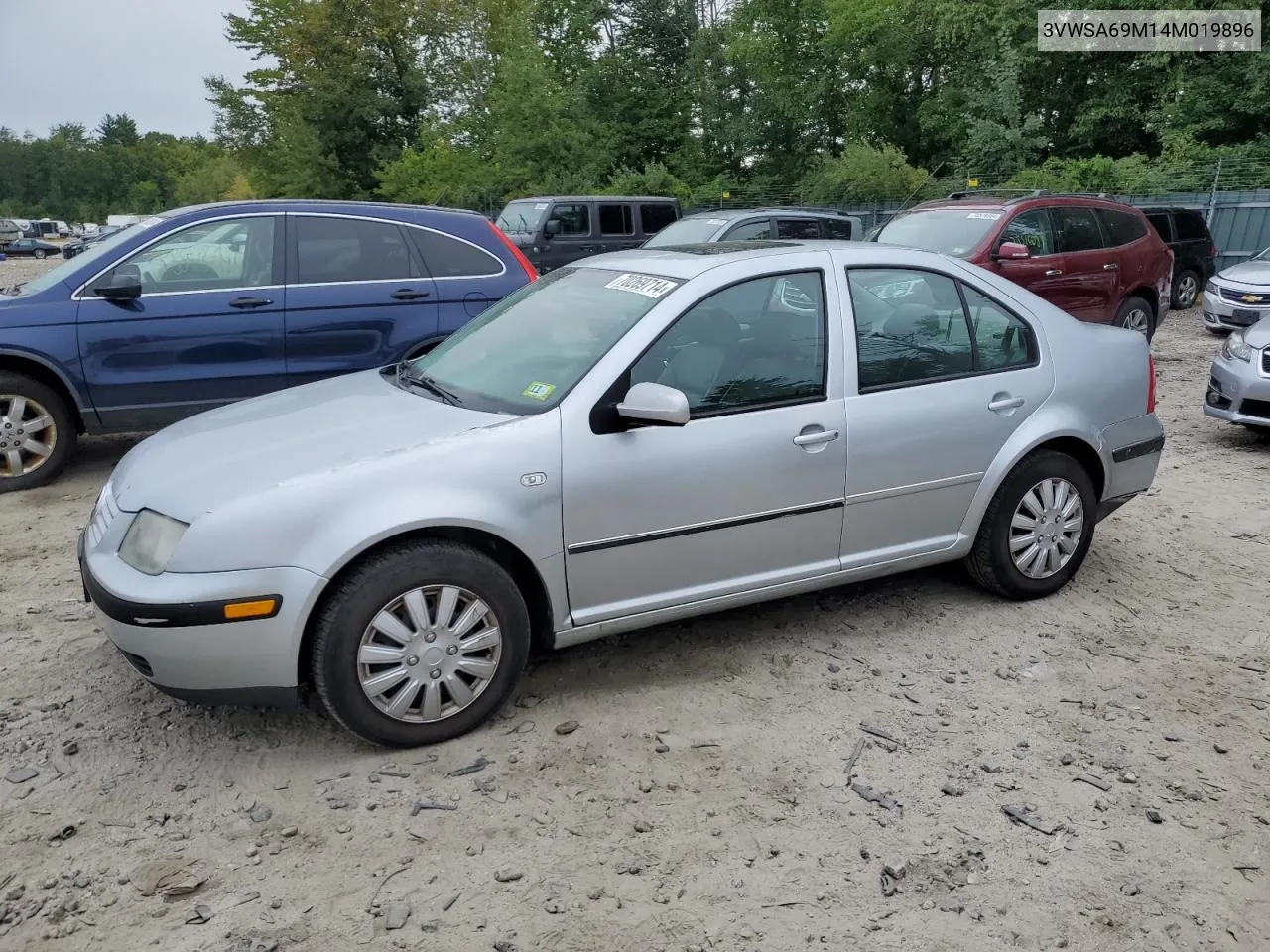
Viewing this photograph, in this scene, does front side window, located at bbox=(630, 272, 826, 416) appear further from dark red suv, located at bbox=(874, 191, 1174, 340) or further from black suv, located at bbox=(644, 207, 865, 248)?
black suv, located at bbox=(644, 207, 865, 248)

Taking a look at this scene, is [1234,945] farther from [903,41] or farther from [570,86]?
[570,86]

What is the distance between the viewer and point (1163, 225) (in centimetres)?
1514

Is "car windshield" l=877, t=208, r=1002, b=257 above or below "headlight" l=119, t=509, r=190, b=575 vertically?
above

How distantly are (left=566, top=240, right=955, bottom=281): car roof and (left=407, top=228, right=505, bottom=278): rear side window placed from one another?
2706mm

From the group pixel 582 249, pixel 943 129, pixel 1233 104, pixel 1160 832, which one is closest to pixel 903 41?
pixel 943 129

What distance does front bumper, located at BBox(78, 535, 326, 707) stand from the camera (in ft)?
9.92

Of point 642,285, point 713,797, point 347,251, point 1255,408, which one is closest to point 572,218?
point 347,251

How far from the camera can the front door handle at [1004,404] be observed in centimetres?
425

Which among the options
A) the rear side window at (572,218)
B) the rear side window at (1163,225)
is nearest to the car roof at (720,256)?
the rear side window at (572,218)

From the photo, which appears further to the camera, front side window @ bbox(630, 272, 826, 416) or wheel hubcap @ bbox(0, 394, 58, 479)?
wheel hubcap @ bbox(0, 394, 58, 479)

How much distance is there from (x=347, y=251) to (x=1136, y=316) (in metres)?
8.54

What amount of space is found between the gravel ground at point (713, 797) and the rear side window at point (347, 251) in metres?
2.94

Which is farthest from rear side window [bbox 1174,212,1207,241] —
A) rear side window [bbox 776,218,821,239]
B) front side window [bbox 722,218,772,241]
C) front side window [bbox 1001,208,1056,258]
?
front side window [bbox 722,218,772,241]

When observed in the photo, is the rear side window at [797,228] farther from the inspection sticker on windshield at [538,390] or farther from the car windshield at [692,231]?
the inspection sticker on windshield at [538,390]
